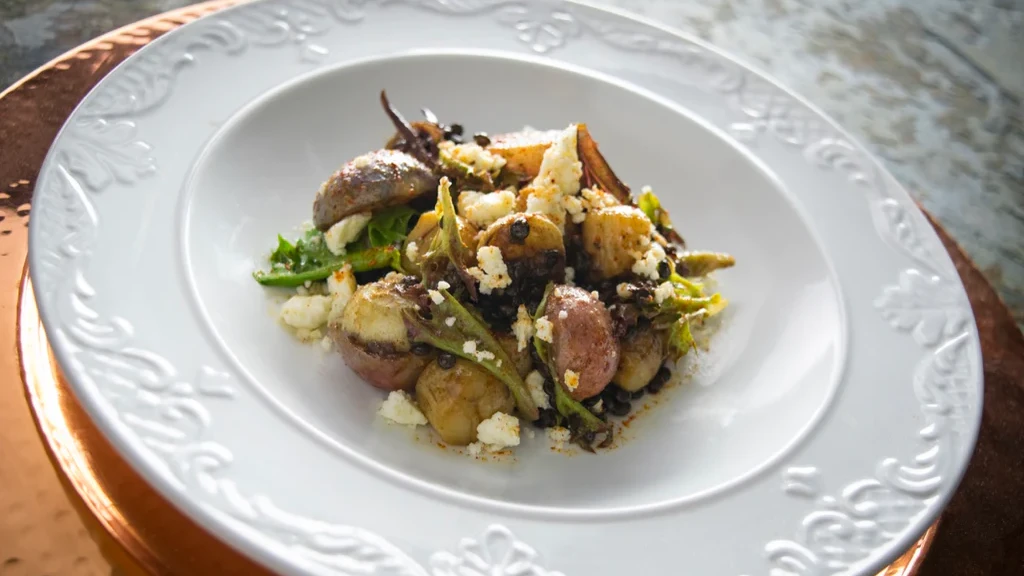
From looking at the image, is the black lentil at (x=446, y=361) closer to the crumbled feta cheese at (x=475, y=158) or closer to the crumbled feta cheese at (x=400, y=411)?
the crumbled feta cheese at (x=400, y=411)

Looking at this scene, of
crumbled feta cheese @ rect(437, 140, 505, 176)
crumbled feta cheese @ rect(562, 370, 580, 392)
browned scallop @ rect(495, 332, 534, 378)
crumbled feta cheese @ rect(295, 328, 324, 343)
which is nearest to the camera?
crumbled feta cheese @ rect(562, 370, 580, 392)

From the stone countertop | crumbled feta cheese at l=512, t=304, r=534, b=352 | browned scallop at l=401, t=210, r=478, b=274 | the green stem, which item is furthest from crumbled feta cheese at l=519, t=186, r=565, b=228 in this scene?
the stone countertop

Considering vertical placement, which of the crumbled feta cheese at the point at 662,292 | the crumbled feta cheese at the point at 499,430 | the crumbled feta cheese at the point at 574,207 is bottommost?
the crumbled feta cheese at the point at 499,430

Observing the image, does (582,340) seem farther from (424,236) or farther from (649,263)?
(424,236)

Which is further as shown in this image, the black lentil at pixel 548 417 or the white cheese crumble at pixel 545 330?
the black lentil at pixel 548 417

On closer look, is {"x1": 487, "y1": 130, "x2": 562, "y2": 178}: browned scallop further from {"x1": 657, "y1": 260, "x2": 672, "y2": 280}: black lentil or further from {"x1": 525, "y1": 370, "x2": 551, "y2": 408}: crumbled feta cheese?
{"x1": 525, "y1": 370, "x2": 551, "y2": 408}: crumbled feta cheese

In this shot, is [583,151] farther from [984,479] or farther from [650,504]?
[984,479]

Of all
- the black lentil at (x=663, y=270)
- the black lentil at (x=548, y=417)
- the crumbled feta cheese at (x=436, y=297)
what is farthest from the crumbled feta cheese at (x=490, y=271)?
the black lentil at (x=663, y=270)

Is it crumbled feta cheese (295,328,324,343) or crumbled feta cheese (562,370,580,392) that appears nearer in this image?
crumbled feta cheese (562,370,580,392)
